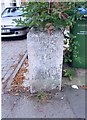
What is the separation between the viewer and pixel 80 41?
6125 millimetres

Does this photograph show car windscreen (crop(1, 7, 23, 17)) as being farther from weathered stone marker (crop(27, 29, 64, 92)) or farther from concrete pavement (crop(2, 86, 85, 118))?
concrete pavement (crop(2, 86, 85, 118))

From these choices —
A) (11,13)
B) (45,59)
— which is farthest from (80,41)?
(11,13)

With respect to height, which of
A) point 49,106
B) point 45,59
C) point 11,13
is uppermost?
point 11,13

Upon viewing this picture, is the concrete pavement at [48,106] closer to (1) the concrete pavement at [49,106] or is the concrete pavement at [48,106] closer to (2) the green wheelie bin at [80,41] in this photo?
(1) the concrete pavement at [49,106]

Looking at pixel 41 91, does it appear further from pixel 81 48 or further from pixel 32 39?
pixel 81 48

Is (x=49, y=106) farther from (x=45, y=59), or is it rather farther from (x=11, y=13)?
(x=11, y=13)

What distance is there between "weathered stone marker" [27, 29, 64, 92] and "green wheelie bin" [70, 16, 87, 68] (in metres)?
1.36

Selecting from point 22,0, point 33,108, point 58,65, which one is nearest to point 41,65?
point 58,65

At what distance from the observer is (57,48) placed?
4762 mm

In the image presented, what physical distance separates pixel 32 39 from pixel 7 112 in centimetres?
136

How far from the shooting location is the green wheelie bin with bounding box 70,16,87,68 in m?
6.02

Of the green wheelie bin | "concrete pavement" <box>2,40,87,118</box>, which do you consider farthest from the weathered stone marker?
the green wheelie bin

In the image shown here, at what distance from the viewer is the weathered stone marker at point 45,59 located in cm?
473

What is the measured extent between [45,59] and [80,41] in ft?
5.28
